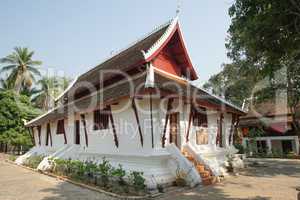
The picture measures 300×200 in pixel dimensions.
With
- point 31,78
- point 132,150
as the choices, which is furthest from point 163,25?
point 31,78

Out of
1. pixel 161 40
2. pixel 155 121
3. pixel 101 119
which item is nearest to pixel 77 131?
pixel 101 119

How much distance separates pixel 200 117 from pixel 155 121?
3733 mm

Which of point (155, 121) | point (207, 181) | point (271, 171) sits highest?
point (155, 121)

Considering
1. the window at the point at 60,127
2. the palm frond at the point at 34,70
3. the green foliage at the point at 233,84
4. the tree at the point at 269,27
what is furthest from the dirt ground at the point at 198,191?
the palm frond at the point at 34,70

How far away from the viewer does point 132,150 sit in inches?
411

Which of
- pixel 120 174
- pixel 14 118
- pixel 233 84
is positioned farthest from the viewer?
pixel 233 84

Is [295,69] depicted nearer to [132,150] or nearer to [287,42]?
[287,42]

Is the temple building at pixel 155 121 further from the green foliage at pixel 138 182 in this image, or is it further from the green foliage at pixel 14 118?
the green foliage at pixel 14 118

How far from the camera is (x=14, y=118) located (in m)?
30.3

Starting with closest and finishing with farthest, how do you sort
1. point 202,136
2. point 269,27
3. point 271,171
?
point 269,27 → point 202,136 → point 271,171

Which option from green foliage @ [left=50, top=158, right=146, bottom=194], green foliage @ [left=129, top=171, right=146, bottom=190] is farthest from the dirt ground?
green foliage @ [left=129, top=171, right=146, bottom=190]

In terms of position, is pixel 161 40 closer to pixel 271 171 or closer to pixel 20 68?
pixel 271 171

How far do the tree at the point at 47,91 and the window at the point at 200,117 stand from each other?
30366 mm

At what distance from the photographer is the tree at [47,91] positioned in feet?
127
